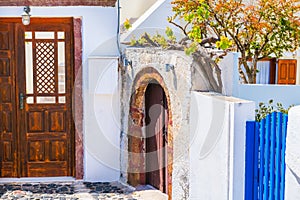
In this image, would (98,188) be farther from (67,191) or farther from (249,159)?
(249,159)

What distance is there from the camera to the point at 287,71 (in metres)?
17.8

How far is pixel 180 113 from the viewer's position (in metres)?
8.01

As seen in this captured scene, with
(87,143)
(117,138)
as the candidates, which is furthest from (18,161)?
(117,138)

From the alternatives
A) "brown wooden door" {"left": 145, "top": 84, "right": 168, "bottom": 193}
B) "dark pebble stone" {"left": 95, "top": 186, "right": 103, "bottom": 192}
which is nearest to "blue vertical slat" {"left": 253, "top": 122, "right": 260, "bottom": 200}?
"brown wooden door" {"left": 145, "top": 84, "right": 168, "bottom": 193}

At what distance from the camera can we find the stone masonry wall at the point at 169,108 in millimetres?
7930

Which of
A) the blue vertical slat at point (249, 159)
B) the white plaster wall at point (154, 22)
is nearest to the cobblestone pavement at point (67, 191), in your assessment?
the white plaster wall at point (154, 22)

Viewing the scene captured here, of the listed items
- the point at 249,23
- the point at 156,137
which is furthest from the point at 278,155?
the point at 249,23

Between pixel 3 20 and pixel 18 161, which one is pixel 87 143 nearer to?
pixel 18 161

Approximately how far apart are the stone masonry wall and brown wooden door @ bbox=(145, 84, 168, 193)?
0.48 feet

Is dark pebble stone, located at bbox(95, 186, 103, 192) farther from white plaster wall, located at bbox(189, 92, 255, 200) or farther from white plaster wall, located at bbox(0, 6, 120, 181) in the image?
white plaster wall, located at bbox(189, 92, 255, 200)

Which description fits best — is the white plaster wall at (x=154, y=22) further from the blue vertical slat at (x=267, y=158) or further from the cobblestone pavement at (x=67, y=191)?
the blue vertical slat at (x=267, y=158)

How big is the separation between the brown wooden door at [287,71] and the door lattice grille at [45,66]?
966 cm

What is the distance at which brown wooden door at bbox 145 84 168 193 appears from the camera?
9.59 metres

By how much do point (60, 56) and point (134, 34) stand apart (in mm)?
1705
